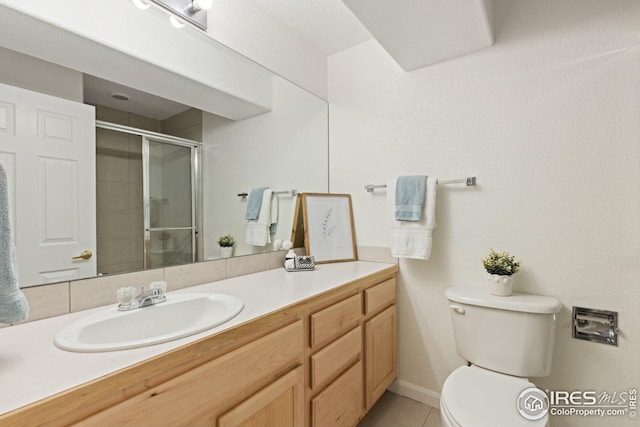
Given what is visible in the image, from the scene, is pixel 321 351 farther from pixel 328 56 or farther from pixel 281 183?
pixel 328 56

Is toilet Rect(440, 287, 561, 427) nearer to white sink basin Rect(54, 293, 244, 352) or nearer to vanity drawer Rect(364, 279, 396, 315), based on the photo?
vanity drawer Rect(364, 279, 396, 315)

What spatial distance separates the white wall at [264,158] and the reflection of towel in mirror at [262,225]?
36 millimetres

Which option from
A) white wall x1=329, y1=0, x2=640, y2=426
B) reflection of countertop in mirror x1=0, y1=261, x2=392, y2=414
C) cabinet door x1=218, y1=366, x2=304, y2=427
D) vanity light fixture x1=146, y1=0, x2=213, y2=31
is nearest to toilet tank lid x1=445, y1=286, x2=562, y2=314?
white wall x1=329, y1=0, x2=640, y2=426

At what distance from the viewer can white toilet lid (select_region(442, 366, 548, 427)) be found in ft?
3.33

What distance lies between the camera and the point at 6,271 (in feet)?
2.12

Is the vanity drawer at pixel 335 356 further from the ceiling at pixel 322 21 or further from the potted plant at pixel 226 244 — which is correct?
the ceiling at pixel 322 21

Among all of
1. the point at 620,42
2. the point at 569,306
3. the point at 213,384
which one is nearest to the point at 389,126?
the point at 620,42

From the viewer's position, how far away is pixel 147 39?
1.26 m

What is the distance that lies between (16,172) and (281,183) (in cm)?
120

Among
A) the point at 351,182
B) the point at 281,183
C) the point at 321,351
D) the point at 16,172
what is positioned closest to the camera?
the point at 16,172

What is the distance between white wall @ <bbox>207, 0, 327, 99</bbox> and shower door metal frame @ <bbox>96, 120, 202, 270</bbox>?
58 centimetres

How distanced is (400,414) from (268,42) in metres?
2.28

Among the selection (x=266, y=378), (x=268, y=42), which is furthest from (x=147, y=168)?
(x=268, y=42)

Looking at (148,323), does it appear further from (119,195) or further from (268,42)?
(268,42)
